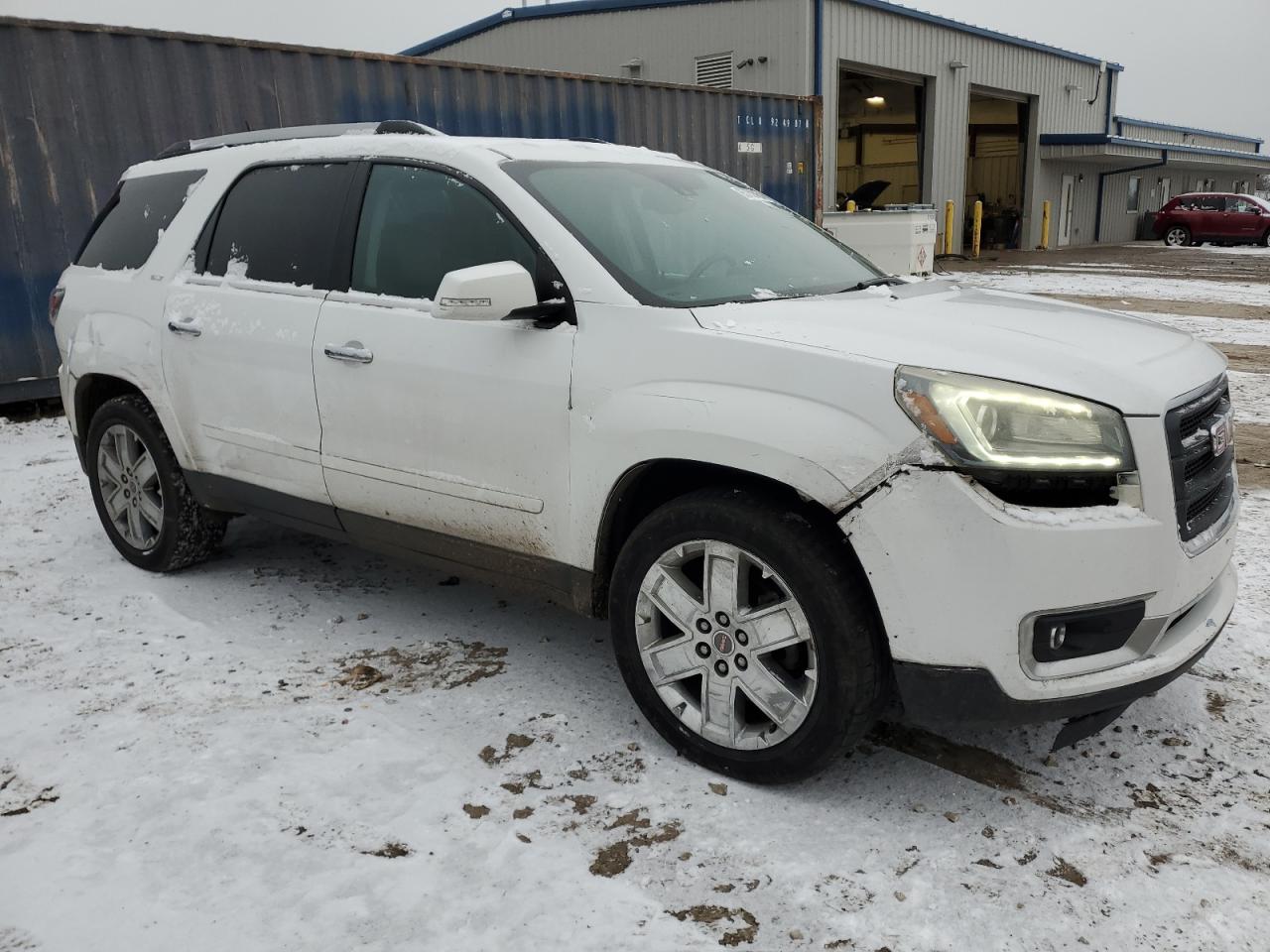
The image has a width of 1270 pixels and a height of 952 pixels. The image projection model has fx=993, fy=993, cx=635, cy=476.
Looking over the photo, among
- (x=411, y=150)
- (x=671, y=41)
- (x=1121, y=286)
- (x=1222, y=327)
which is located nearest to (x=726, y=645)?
(x=411, y=150)

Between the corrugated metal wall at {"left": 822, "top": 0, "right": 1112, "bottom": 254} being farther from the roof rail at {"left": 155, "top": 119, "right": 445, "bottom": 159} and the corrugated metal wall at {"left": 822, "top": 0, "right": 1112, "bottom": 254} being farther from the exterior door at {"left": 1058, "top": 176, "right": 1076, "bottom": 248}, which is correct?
the roof rail at {"left": 155, "top": 119, "right": 445, "bottom": 159}

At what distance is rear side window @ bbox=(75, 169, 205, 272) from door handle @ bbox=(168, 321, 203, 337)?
0.45 metres

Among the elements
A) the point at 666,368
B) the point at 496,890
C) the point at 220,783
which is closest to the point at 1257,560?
the point at 666,368

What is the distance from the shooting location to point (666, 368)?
2668 millimetres

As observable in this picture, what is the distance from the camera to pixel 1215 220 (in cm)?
3066

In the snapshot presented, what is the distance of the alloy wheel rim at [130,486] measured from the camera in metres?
4.34

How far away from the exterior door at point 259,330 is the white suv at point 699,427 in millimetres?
14

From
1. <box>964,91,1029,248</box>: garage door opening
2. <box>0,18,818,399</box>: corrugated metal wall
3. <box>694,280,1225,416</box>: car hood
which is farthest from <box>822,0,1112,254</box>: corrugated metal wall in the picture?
<box>694,280,1225,416</box>: car hood

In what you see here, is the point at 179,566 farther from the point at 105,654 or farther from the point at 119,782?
the point at 119,782

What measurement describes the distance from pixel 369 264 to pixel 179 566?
184 cm

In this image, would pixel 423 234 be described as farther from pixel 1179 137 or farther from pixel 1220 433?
pixel 1179 137

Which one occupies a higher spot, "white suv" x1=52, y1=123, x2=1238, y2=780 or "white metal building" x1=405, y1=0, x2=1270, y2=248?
"white metal building" x1=405, y1=0, x2=1270, y2=248

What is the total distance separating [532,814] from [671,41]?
68.4ft

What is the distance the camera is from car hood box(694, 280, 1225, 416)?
→ 234 cm
